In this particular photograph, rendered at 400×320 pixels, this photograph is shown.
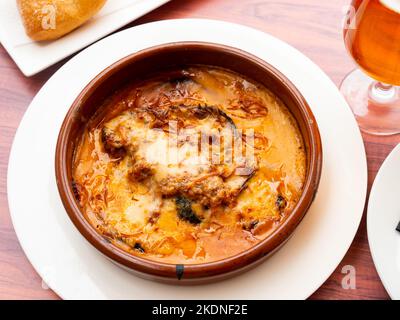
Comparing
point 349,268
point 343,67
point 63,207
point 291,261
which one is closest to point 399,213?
point 349,268

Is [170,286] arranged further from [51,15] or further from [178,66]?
[51,15]

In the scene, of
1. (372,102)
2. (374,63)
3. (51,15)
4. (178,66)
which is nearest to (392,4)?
(374,63)

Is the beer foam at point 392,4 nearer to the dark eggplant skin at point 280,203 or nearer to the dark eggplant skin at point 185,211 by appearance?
the dark eggplant skin at point 280,203

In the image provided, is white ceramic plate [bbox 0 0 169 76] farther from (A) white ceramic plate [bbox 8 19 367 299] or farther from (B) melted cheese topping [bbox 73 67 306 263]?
(B) melted cheese topping [bbox 73 67 306 263]

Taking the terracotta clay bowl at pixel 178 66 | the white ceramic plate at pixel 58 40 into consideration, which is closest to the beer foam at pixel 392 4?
the terracotta clay bowl at pixel 178 66

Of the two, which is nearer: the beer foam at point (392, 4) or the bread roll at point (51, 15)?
the beer foam at point (392, 4)
